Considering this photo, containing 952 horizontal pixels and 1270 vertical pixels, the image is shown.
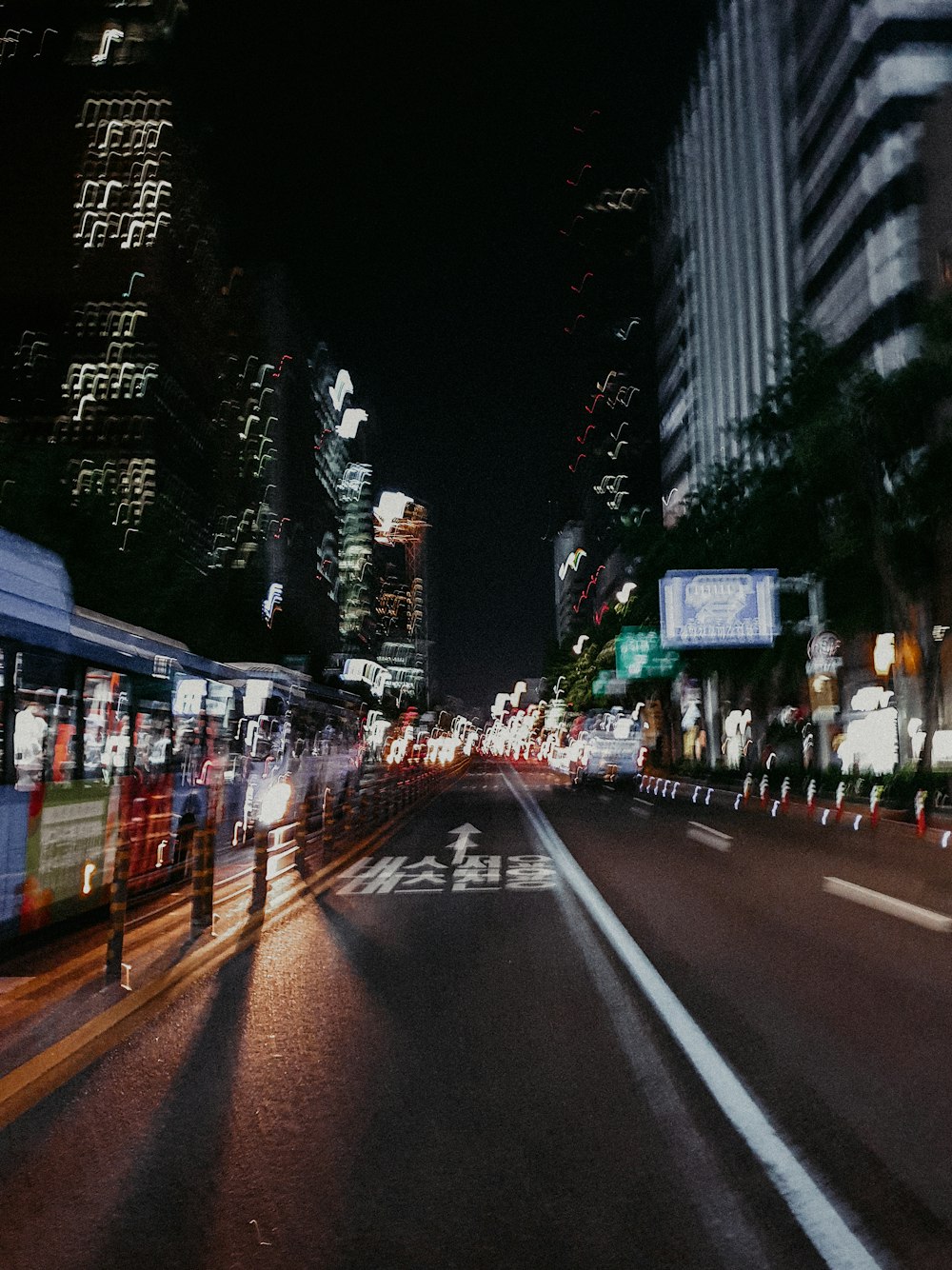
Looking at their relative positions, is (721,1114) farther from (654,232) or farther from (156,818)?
(654,232)

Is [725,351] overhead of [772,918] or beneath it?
overhead

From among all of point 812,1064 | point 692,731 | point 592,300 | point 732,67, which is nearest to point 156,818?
point 812,1064

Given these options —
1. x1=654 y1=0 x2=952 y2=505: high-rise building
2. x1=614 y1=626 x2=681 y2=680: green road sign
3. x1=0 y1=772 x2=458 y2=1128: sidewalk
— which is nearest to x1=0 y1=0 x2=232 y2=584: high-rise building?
x1=654 y1=0 x2=952 y2=505: high-rise building

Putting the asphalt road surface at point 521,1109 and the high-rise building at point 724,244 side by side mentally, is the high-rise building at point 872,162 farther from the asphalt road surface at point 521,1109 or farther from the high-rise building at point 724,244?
the asphalt road surface at point 521,1109

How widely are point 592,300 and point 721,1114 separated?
5822 inches

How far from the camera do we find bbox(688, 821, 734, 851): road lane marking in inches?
800

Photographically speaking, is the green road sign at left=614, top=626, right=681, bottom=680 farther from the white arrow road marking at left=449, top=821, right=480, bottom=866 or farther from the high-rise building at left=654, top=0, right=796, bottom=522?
the white arrow road marking at left=449, top=821, right=480, bottom=866

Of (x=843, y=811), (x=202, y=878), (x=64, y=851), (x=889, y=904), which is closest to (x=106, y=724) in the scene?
(x=64, y=851)

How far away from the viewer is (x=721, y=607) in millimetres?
38094

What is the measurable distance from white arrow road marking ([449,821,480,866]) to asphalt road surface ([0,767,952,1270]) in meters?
7.06

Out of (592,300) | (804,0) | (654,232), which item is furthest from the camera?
(592,300)

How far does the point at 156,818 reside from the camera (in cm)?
1455

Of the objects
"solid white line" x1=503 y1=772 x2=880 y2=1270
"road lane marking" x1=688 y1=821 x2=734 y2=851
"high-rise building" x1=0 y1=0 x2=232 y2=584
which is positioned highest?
"high-rise building" x1=0 y1=0 x2=232 y2=584

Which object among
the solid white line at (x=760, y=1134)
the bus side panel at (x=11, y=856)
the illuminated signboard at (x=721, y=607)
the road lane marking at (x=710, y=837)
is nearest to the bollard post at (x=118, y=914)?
the bus side panel at (x=11, y=856)
